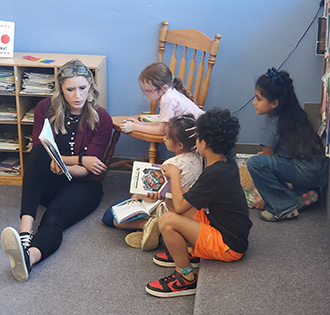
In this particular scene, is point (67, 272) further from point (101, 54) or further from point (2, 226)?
point (101, 54)

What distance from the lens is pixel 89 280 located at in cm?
220

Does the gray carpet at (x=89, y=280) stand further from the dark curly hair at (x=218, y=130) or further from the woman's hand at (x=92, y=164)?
the dark curly hair at (x=218, y=130)

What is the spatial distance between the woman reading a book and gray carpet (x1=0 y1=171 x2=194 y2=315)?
4.5 inches

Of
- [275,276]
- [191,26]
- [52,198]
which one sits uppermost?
[191,26]

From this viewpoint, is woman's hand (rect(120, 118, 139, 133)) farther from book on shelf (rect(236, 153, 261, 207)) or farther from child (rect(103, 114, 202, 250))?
book on shelf (rect(236, 153, 261, 207))

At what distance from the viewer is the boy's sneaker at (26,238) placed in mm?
2295

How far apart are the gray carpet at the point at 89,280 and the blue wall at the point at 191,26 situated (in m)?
1.16

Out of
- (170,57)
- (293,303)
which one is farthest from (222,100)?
(293,303)

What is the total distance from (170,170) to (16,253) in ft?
2.41

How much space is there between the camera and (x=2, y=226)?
263cm

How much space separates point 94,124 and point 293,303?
4.72 feet

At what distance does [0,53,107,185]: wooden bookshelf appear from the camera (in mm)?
2949

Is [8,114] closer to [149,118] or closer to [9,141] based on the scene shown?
[9,141]

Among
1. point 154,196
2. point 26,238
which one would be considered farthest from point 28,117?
point 154,196
